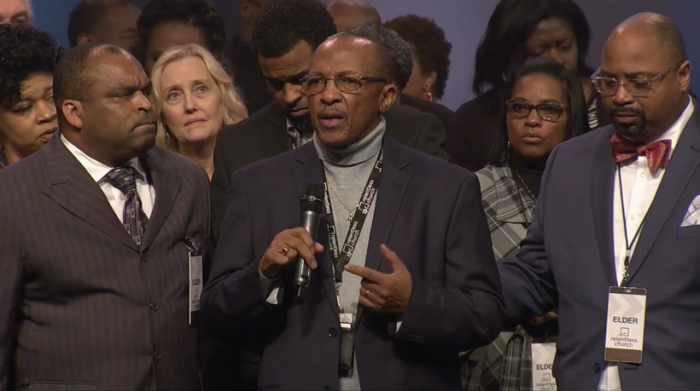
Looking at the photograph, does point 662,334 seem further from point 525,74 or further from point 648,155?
point 525,74

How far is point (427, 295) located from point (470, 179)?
467 mm

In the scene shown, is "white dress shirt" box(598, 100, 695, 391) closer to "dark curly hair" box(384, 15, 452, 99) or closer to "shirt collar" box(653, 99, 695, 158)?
"shirt collar" box(653, 99, 695, 158)

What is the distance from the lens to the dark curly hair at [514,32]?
4738mm

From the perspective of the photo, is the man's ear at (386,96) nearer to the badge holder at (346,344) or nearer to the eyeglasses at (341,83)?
the eyeglasses at (341,83)

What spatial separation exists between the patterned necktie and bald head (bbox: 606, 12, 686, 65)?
1723mm

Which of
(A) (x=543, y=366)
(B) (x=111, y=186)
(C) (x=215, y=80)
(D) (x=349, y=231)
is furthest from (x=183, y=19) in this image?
(A) (x=543, y=366)

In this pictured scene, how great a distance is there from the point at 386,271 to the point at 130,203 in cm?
95

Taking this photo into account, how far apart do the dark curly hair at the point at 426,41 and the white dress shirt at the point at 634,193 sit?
2.34 m

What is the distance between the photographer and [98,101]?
3.42 metres

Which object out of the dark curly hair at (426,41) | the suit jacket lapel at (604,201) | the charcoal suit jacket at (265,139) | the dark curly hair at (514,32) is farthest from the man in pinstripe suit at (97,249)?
the dark curly hair at (426,41)

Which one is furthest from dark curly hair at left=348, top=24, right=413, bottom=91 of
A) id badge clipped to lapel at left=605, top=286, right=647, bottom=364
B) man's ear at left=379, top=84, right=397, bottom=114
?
id badge clipped to lapel at left=605, top=286, right=647, bottom=364

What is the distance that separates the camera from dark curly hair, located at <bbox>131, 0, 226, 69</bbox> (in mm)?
5262

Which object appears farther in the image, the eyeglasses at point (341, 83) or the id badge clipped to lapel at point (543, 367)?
the id badge clipped to lapel at point (543, 367)

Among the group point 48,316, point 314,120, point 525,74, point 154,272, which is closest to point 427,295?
point 314,120
